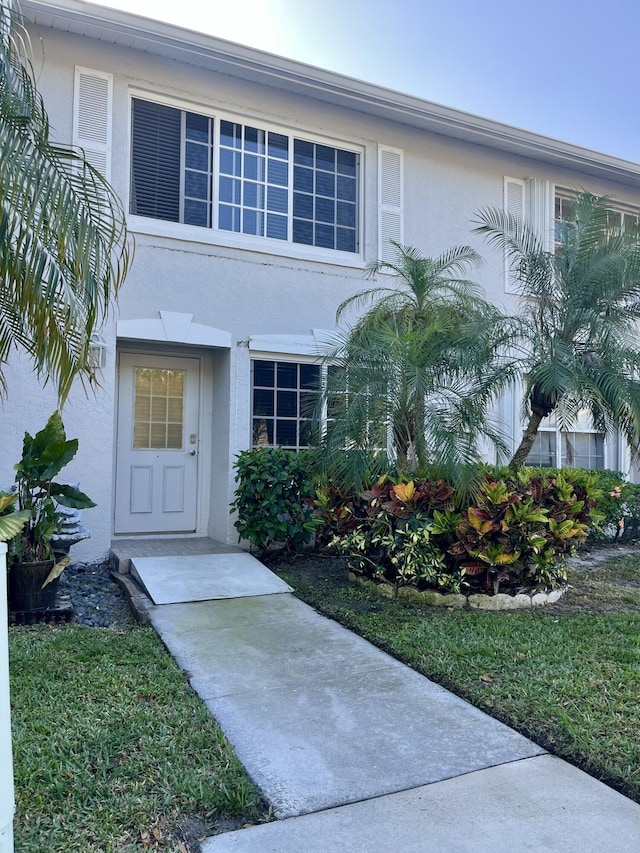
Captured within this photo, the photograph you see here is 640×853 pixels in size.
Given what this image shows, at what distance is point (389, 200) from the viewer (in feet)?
29.1

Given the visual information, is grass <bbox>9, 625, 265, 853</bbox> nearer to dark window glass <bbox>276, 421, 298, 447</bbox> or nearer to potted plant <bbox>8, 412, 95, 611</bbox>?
potted plant <bbox>8, 412, 95, 611</bbox>

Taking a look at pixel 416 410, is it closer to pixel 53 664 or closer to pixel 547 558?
pixel 547 558

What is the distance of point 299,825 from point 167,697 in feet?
4.46

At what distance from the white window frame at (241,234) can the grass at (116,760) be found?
16.9ft

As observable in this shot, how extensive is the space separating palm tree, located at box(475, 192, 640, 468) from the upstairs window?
9.67 feet

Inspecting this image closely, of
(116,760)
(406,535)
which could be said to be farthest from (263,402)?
(116,760)

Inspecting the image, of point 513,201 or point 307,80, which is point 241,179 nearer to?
point 307,80

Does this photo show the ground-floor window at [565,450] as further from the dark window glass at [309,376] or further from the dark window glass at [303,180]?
the dark window glass at [303,180]

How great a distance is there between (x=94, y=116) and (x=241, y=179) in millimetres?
1873

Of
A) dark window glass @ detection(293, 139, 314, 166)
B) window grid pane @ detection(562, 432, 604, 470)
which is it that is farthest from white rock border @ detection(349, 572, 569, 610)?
dark window glass @ detection(293, 139, 314, 166)

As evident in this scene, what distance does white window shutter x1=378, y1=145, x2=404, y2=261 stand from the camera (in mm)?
8820

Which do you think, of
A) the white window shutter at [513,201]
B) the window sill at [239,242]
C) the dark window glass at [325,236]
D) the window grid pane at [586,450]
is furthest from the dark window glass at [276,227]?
the window grid pane at [586,450]

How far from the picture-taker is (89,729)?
10.4 ft

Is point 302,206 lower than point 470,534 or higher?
higher
